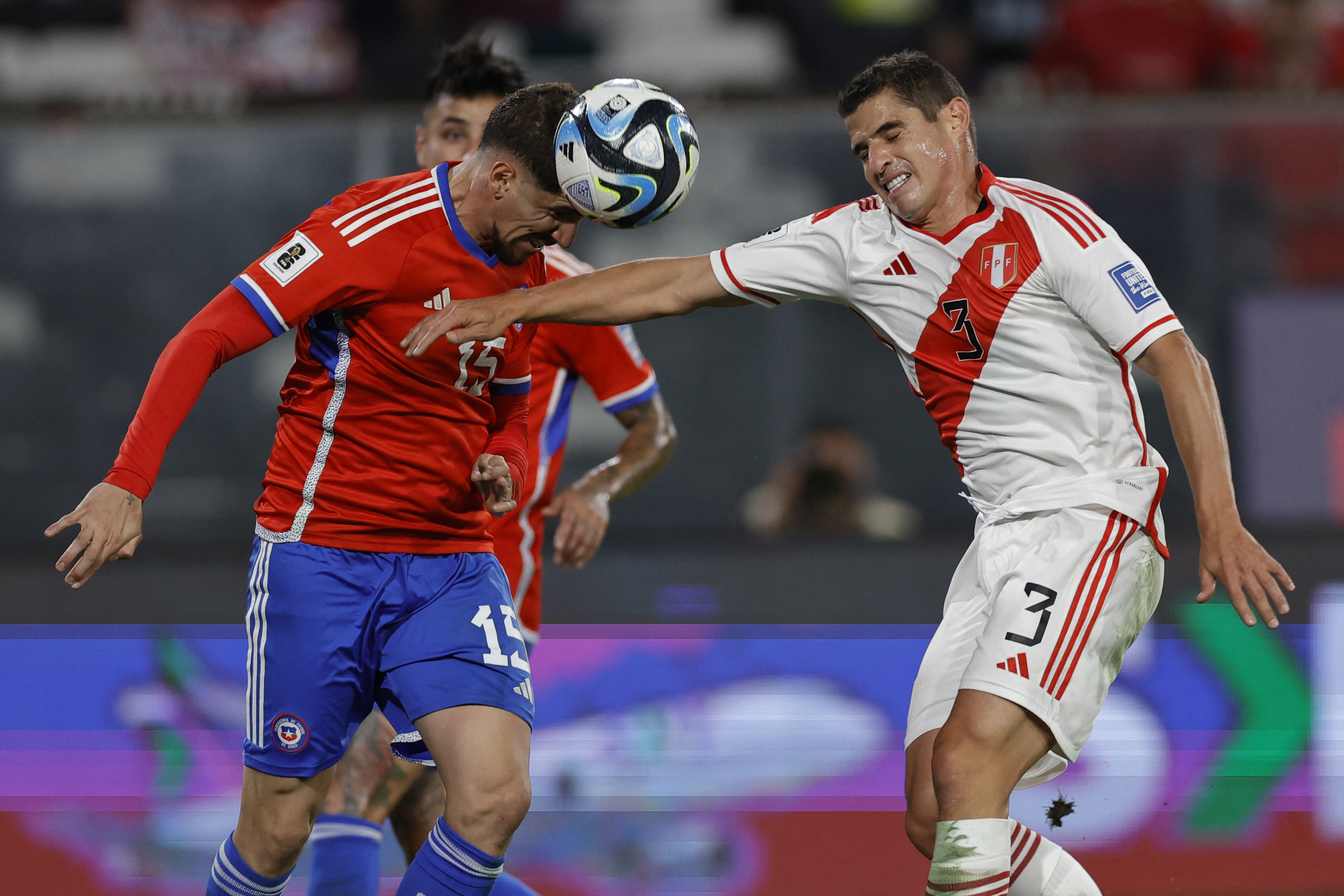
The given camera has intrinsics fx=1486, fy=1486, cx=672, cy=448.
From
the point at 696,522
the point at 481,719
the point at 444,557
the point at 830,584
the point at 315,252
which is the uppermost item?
the point at 315,252

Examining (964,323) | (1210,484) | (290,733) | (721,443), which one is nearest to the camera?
(1210,484)

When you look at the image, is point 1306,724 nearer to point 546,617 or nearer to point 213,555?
point 546,617

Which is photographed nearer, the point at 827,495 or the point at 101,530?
the point at 101,530

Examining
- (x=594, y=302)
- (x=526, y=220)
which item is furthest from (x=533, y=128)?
(x=594, y=302)

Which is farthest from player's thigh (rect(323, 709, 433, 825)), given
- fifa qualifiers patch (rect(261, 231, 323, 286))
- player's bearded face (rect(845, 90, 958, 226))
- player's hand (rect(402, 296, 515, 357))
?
player's bearded face (rect(845, 90, 958, 226))

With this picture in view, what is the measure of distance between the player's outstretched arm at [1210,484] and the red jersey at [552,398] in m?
1.63

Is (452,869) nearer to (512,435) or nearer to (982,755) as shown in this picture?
(512,435)

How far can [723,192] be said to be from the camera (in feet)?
21.6

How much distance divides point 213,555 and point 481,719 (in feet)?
7.63

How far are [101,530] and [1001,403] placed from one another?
1.91 meters

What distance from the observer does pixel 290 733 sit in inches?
126

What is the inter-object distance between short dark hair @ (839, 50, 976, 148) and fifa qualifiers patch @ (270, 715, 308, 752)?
1.84m

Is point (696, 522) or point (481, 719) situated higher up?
point (481, 719)

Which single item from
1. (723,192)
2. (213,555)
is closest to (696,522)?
(723,192)
